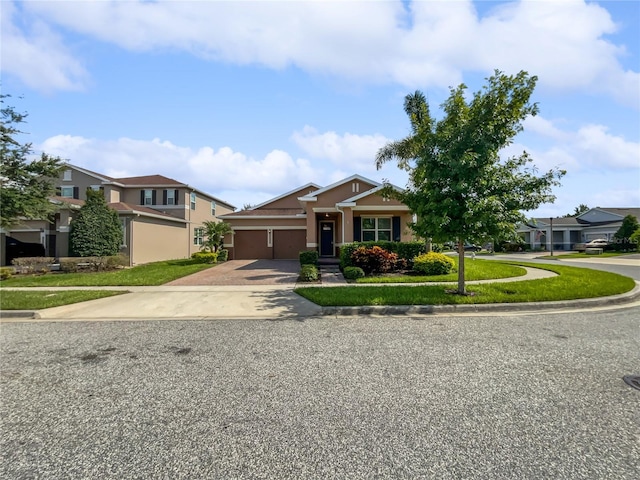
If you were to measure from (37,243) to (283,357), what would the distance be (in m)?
23.7

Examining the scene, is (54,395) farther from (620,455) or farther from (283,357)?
(620,455)

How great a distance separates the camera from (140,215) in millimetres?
23016

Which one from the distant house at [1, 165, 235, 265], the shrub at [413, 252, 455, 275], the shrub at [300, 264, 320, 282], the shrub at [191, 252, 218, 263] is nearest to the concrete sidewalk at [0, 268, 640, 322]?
the shrub at [300, 264, 320, 282]

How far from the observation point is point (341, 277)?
47.4 ft

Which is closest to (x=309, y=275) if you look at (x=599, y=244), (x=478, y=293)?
(x=478, y=293)

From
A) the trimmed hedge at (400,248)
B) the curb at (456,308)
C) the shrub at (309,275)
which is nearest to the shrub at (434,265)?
the trimmed hedge at (400,248)

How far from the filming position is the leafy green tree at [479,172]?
9.02 m

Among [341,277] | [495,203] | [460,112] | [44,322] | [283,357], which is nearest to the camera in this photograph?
[283,357]

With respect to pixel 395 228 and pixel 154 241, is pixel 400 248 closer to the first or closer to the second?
pixel 395 228

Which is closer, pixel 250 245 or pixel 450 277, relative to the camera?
pixel 450 277

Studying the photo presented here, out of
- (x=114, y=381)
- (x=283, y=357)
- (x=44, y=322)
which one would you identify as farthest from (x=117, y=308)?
(x=283, y=357)

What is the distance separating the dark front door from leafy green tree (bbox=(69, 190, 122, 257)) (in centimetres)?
1244

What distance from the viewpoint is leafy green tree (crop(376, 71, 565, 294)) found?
29.6ft

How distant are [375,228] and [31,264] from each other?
60.2ft
